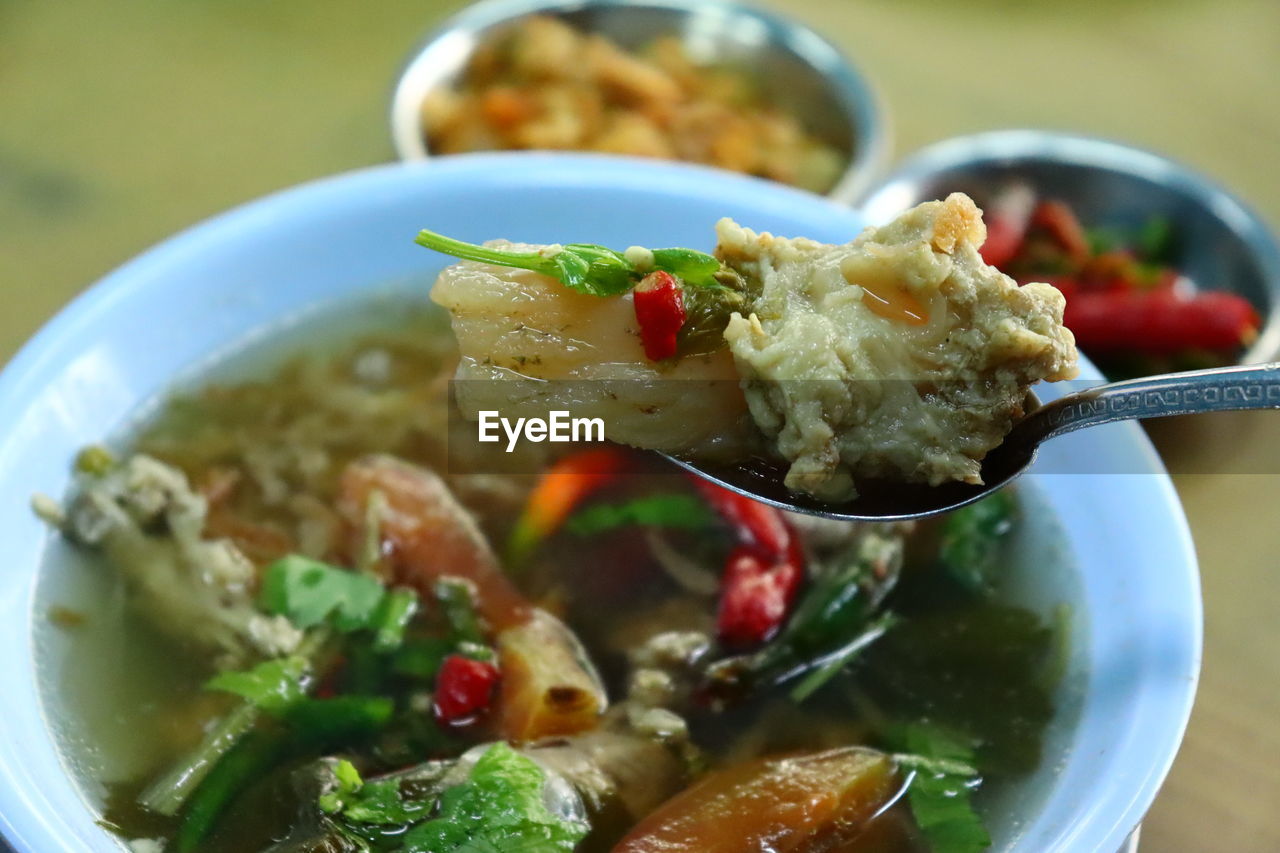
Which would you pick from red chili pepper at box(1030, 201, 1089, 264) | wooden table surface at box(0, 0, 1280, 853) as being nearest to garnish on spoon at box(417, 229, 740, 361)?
wooden table surface at box(0, 0, 1280, 853)

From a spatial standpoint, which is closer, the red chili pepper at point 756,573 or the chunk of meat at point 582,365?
the chunk of meat at point 582,365

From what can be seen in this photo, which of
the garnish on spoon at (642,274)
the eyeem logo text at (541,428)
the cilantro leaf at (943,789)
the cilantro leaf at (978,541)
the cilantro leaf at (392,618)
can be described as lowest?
the cilantro leaf at (943,789)

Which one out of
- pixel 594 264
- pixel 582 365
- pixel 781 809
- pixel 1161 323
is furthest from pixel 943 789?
pixel 1161 323

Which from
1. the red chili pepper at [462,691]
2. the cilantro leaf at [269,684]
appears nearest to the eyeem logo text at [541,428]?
the red chili pepper at [462,691]

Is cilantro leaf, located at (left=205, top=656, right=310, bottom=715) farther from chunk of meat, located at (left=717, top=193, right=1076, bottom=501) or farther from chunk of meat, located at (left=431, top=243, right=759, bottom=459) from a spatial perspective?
chunk of meat, located at (left=717, top=193, right=1076, bottom=501)

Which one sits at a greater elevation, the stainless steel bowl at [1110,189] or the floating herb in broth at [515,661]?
the stainless steel bowl at [1110,189]

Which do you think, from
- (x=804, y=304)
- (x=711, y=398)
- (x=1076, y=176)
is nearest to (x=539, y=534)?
(x=711, y=398)

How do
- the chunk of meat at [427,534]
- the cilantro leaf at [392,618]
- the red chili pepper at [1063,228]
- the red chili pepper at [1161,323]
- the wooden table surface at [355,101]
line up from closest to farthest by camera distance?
the cilantro leaf at [392,618]
the chunk of meat at [427,534]
the red chili pepper at [1161,323]
the wooden table surface at [355,101]
the red chili pepper at [1063,228]

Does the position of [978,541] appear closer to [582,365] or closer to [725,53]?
[582,365]

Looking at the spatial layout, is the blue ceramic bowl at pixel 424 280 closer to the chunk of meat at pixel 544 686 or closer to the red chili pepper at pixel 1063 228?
the chunk of meat at pixel 544 686
